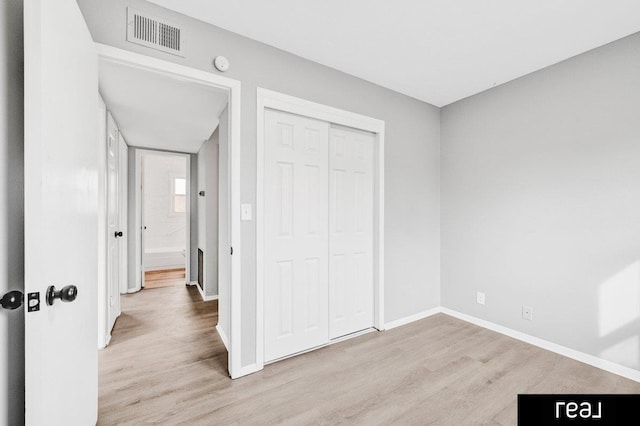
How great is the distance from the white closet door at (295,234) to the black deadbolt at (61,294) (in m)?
1.29

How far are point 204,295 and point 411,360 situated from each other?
2.94 m

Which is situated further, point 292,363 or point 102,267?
point 102,267

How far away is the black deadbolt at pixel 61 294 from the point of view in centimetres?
105

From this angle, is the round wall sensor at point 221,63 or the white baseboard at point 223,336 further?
the white baseboard at point 223,336

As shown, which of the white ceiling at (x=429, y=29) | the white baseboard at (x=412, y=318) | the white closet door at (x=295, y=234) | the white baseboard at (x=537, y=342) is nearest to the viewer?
the white ceiling at (x=429, y=29)

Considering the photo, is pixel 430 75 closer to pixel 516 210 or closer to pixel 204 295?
pixel 516 210

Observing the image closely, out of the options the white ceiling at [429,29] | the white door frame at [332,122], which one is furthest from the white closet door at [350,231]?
the white ceiling at [429,29]

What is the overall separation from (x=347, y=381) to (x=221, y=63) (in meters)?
2.54

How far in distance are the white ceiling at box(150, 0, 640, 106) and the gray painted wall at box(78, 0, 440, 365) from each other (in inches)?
4.6

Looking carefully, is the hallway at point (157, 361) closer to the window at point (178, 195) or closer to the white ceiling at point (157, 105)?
A: the white ceiling at point (157, 105)

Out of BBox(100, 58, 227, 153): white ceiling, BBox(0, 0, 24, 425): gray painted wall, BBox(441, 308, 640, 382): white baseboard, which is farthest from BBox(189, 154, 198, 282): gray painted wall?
BBox(441, 308, 640, 382): white baseboard

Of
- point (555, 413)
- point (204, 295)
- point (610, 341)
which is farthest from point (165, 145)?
point (610, 341)

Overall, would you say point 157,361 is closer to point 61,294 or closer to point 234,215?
point 234,215

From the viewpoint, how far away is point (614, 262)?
2201 millimetres
